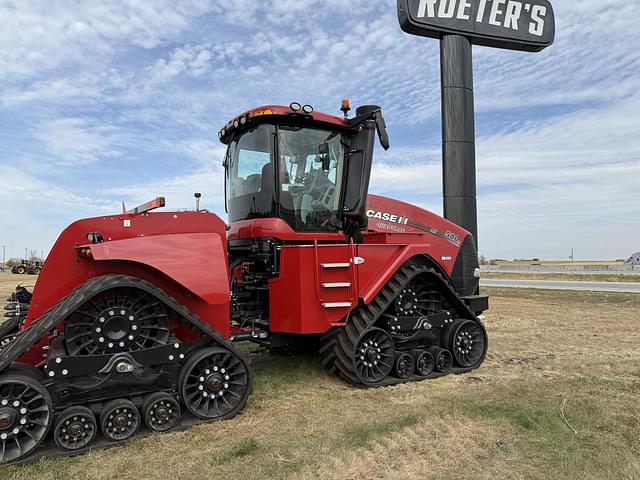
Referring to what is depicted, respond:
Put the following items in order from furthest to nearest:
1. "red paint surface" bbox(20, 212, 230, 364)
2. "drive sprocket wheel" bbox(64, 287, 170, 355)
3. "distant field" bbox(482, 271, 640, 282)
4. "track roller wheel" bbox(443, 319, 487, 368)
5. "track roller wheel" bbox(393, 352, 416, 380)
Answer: "distant field" bbox(482, 271, 640, 282) → "track roller wheel" bbox(443, 319, 487, 368) → "track roller wheel" bbox(393, 352, 416, 380) → "red paint surface" bbox(20, 212, 230, 364) → "drive sprocket wheel" bbox(64, 287, 170, 355)

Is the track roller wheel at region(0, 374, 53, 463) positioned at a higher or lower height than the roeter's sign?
lower

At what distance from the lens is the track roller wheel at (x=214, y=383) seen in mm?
4418

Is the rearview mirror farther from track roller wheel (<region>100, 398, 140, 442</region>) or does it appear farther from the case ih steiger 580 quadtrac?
track roller wheel (<region>100, 398, 140, 442</region>)

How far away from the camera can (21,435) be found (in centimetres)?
369

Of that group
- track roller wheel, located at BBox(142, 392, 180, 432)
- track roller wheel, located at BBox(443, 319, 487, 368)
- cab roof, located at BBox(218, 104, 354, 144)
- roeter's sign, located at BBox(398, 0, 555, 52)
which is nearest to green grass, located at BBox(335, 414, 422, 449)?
track roller wheel, located at BBox(142, 392, 180, 432)

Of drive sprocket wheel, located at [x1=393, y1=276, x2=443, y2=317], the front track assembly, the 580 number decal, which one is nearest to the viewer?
the front track assembly

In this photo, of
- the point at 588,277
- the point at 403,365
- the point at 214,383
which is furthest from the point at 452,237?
the point at 588,277

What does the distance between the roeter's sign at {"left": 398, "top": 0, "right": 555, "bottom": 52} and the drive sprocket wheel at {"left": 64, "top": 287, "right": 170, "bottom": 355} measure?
8312mm

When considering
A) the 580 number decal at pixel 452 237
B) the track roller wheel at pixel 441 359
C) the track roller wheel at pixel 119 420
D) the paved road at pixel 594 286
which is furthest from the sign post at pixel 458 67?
the paved road at pixel 594 286

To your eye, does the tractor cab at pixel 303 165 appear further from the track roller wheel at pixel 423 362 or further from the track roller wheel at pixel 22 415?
the track roller wheel at pixel 22 415

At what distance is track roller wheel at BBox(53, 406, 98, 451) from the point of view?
3764 mm

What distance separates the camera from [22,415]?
3.64 metres

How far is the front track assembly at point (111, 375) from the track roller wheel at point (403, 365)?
2078 mm

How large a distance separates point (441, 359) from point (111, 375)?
4069mm
